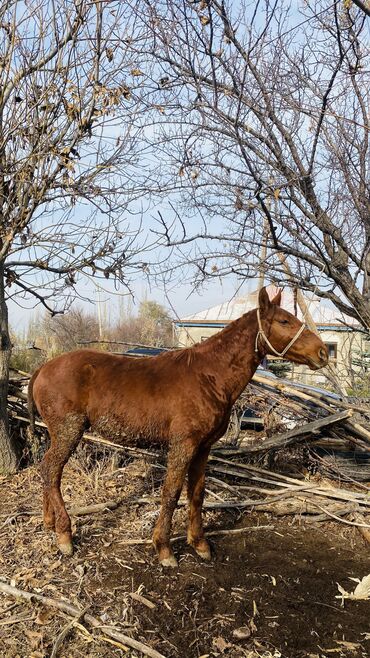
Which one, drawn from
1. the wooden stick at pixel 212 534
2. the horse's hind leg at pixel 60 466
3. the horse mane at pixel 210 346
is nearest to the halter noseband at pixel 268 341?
the horse mane at pixel 210 346

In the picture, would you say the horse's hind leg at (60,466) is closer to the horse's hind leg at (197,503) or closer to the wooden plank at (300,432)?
the horse's hind leg at (197,503)

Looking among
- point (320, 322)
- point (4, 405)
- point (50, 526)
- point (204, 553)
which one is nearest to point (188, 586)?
point (204, 553)

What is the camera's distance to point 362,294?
556 cm

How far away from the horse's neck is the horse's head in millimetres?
95

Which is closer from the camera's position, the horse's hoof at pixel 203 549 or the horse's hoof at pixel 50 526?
the horse's hoof at pixel 203 549

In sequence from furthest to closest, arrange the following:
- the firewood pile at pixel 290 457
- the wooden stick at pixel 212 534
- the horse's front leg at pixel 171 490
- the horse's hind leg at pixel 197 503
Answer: the firewood pile at pixel 290 457 < the wooden stick at pixel 212 534 < the horse's hind leg at pixel 197 503 < the horse's front leg at pixel 171 490

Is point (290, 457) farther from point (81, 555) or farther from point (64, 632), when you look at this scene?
point (64, 632)

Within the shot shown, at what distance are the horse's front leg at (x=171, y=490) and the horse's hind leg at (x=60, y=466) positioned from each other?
744mm

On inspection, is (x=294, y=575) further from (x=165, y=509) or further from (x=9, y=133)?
(x=9, y=133)

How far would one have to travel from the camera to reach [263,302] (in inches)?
162

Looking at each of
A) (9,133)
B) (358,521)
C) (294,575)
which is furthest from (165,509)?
(9,133)

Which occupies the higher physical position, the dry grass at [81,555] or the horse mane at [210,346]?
the horse mane at [210,346]

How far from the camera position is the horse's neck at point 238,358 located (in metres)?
4.20

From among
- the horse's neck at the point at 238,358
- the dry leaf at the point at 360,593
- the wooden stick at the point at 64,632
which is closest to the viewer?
the wooden stick at the point at 64,632
